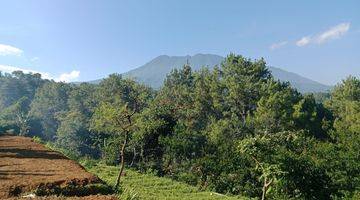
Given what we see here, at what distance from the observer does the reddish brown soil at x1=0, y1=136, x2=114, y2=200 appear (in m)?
13.9

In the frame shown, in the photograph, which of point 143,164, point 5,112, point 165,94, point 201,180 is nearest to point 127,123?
point 201,180

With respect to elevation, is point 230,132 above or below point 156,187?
above

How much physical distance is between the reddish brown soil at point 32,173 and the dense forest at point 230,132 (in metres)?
2.98

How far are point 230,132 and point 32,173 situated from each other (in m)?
34.6

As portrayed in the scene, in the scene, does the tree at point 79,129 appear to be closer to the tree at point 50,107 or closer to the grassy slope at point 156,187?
the tree at point 50,107

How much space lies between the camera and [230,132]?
4938 centimetres

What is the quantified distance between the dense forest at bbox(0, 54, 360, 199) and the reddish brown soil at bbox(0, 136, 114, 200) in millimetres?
2982

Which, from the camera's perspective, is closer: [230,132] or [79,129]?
[230,132]

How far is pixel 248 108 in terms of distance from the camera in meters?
59.6

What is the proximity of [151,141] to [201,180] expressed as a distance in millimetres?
7785

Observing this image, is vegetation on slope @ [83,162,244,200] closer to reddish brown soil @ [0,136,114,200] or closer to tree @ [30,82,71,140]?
reddish brown soil @ [0,136,114,200]

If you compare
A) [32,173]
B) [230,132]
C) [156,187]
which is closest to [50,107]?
[230,132]

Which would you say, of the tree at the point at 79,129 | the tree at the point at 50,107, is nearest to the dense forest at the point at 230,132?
the tree at the point at 79,129

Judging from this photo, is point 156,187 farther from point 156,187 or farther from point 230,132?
point 230,132
